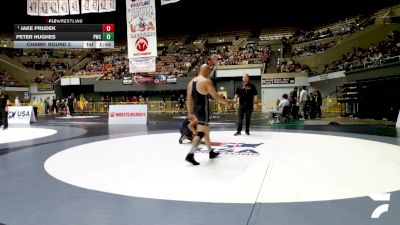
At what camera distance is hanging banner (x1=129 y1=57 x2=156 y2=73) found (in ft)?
41.2

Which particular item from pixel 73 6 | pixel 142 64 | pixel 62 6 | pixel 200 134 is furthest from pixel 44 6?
pixel 200 134

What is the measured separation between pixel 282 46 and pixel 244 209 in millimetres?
35699

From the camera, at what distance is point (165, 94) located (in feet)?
113

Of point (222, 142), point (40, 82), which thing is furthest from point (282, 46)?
point (222, 142)

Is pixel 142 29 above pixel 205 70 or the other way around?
above

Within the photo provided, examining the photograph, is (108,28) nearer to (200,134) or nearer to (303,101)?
(303,101)

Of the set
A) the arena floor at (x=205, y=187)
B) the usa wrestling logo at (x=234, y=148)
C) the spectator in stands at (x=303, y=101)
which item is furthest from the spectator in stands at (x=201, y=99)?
the spectator in stands at (x=303, y=101)

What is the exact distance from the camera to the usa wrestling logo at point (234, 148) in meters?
6.47

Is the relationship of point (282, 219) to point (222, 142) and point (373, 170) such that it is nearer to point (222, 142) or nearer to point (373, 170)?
point (373, 170)

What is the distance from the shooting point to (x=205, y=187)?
3.98 metres

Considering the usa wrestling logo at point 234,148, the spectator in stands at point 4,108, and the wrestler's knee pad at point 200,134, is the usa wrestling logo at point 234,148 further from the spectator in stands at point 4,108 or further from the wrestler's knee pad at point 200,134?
the spectator in stands at point 4,108

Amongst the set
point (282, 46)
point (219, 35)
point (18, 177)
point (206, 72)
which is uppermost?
point (219, 35)
